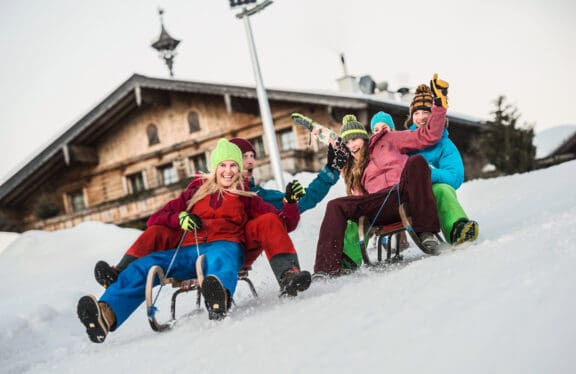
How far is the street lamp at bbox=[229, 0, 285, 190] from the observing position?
1157 cm

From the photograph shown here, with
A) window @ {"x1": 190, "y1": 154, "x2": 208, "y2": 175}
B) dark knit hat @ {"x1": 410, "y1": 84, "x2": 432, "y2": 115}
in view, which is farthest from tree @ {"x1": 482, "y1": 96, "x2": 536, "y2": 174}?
dark knit hat @ {"x1": 410, "y1": 84, "x2": 432, "y2": 115}

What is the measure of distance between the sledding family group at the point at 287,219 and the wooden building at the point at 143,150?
1023cm

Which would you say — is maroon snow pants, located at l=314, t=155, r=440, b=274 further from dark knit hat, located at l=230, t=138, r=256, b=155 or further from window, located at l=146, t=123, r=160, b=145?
window, located at l=146, t=123, r=160, b=145

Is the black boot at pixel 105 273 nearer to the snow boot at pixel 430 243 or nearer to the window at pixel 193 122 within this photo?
the snow boot at pixel 430 243

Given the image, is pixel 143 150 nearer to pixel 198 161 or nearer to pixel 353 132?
pixel 198 161

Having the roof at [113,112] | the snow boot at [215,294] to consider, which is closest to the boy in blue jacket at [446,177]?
the snow boot at [215,294]

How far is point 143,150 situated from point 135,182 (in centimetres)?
116

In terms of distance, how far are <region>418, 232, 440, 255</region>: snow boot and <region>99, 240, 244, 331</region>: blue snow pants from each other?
1168 millimetres

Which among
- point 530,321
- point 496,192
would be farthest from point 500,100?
point 530,321

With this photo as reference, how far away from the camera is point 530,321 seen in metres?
1.67

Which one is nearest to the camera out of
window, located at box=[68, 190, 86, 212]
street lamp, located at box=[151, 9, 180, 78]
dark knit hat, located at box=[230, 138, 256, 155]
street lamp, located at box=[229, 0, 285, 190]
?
dark knit hat, located at box=[230, 138, 256, 155]

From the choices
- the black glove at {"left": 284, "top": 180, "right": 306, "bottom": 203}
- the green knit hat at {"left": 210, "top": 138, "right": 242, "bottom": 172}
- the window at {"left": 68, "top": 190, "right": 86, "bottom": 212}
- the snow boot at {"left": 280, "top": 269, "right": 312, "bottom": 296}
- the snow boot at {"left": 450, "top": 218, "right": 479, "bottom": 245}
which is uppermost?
the window at {"left": 68, "top": 190, "right": 86, "bottom": 212}

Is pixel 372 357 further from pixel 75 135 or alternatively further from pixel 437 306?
pixel 75 135

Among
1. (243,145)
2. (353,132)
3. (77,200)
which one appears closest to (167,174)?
(77,200)
